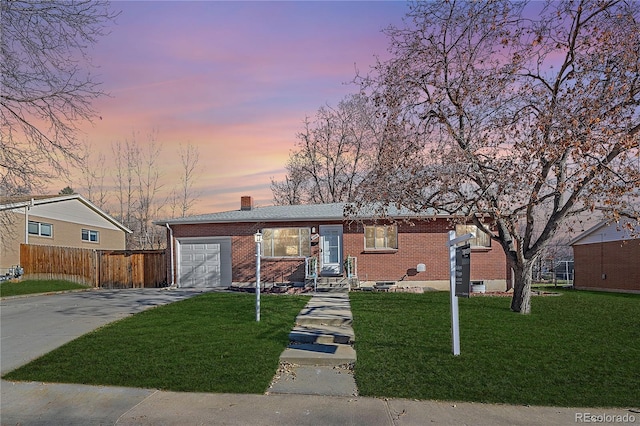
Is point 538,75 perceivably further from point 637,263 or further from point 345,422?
point 637,263

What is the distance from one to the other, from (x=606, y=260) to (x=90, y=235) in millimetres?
29807

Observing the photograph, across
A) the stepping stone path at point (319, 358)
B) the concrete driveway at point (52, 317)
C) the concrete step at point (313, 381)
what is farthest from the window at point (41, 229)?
the concrete step at point (313, 381)

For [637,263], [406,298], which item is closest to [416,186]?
[406,298]

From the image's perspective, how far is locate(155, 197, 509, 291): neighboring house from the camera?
18.6 meters

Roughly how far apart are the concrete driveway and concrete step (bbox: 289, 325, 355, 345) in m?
4.36

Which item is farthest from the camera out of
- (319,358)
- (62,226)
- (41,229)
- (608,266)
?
(62,226)

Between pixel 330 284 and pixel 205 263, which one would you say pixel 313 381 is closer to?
pixel 330 284

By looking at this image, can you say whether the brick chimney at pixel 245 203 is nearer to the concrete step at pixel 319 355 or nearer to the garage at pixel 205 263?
the garage at pixel 205 263

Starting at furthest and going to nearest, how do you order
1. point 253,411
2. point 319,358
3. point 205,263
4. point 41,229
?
1. point 41,229
2. point 205,263
3. point 319,358
4. point 253,411

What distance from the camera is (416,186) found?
11.3 metres

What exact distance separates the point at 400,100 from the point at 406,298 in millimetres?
6282

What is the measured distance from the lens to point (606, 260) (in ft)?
79.0

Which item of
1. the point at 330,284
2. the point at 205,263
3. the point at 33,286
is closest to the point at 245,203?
the point at 205,263

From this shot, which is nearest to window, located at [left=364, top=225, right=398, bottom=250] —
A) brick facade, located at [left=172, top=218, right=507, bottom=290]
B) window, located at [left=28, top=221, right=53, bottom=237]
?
brick facade, located at [left=172, top=218, right=507, bottom=290]
